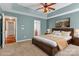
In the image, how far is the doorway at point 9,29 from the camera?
207cm

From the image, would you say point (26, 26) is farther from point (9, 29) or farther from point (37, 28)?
point (9, 29)

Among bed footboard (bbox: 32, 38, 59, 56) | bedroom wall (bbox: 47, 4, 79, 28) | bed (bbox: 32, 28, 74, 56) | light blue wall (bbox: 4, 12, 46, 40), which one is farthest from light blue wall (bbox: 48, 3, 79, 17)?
bed footboard (bbox: 32, 38, 59, 56)

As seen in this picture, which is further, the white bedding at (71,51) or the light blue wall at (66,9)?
the white bedding at (71,51)

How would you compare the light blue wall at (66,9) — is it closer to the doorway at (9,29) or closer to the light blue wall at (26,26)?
the light blue wall at (26,26)

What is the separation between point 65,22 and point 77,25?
0.34 metres

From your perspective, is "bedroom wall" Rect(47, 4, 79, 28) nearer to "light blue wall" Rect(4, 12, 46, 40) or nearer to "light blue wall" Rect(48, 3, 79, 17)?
"light blue wall" Rect(48, 3, 79, 17)

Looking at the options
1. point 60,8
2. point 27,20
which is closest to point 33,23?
point 27,20

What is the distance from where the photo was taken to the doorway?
207cm

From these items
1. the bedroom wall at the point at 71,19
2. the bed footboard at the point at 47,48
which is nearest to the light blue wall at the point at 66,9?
the bedroom wall at the point at 71,19

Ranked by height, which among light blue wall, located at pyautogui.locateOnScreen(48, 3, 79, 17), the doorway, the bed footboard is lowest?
the bed footboard

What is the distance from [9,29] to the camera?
2.10 m

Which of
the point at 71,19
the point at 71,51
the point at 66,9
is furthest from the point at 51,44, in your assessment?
the point at 66,9

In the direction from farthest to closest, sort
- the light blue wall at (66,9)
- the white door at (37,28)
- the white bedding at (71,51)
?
the white door at (37,28) → the white bedding at (71,51) → the light blue wall at (66,9)

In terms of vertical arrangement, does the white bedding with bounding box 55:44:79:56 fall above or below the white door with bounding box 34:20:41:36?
below
